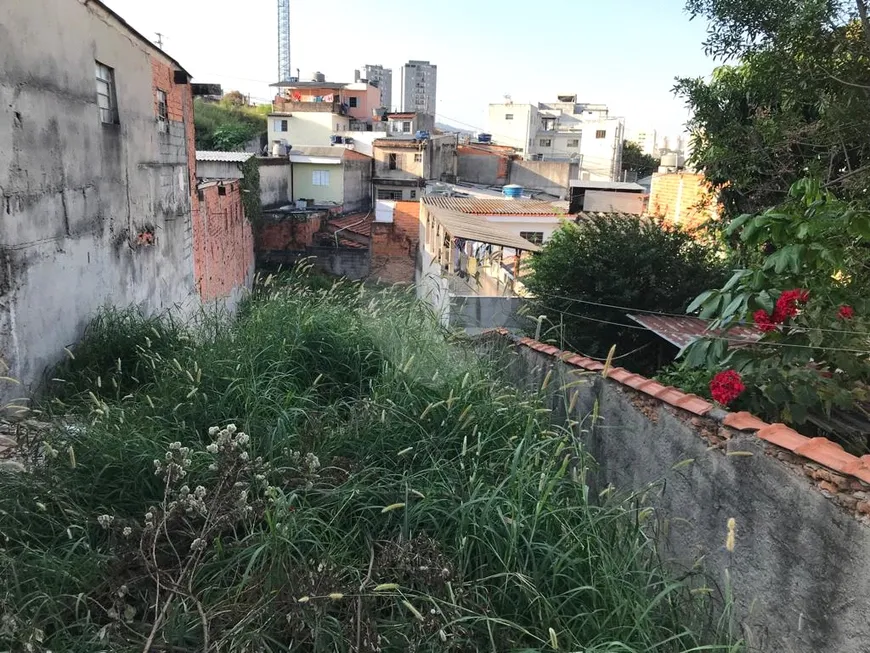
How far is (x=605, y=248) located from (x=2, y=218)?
6.15m

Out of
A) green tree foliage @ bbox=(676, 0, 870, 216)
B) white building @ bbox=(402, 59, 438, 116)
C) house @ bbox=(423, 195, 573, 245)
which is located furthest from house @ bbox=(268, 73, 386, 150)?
white building @ bbox=(402, 59, 438, 116)

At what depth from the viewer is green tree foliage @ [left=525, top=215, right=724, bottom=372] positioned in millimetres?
7277

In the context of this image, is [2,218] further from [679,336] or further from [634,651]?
[679,336]

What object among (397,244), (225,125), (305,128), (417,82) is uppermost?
(417,82)

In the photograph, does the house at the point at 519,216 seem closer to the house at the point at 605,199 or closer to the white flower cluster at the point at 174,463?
the house at the point at 605,199

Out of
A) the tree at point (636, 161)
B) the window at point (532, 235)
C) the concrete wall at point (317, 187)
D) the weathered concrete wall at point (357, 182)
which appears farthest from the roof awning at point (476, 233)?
the tree at point (636, 161)

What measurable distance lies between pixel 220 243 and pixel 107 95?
5767mm

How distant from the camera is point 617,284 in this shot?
7184 mm

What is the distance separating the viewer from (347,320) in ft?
14.2

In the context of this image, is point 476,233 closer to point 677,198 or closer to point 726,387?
point 677,198

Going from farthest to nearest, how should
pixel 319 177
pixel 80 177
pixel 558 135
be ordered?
pixel 558 135, pixel 319 177, pixel 80 177

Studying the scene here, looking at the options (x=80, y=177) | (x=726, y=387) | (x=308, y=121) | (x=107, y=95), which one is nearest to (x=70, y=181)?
(x=80, y=177)

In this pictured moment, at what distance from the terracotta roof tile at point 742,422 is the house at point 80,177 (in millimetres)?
4768

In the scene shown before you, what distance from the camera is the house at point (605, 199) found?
57.9 ft
